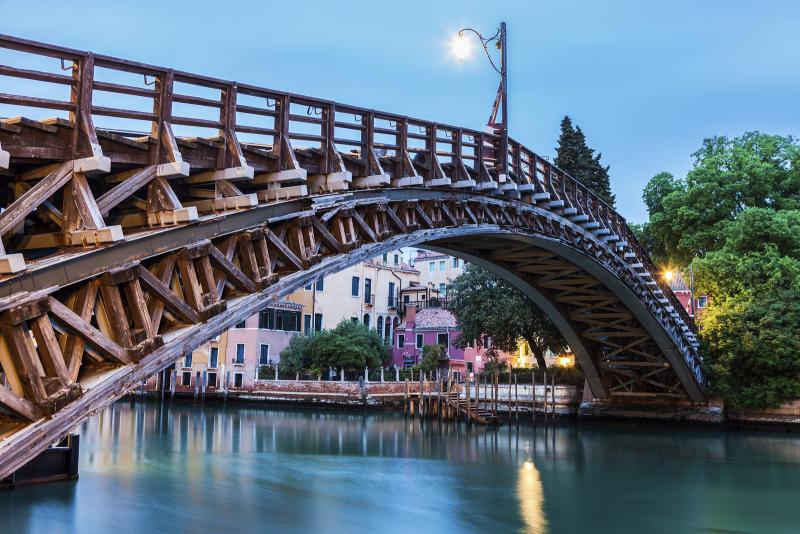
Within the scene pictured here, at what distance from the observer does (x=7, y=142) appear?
20.8 ft

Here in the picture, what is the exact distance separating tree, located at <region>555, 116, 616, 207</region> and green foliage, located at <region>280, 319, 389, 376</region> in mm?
13644

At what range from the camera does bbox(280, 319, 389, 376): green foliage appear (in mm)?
38469

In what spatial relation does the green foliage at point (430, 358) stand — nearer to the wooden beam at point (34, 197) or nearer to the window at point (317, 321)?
the window at point (317, 321)

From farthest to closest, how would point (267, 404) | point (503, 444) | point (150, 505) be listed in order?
point (267, 404) → point (503, 444) → point (150, 505)

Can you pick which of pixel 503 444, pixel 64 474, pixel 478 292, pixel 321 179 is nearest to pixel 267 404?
pixel 478 292

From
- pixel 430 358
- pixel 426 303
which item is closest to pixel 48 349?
pixel 430 358

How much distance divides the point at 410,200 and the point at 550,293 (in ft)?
40.0

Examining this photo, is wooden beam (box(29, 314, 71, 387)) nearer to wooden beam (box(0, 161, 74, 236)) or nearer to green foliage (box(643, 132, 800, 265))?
wooden beam (box(0, 161, 74, 236))

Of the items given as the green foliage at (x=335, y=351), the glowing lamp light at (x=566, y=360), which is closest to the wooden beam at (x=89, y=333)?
the glowing lamp light at (x=566, y=360)

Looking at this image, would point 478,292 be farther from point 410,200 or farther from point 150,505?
point 150,505

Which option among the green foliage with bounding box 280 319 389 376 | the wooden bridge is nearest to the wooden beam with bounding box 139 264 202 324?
the wooden bridge

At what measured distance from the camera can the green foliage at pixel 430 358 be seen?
40.9m

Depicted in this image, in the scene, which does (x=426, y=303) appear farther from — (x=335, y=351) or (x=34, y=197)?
(x=34, y=197)

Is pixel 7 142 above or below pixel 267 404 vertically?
above
